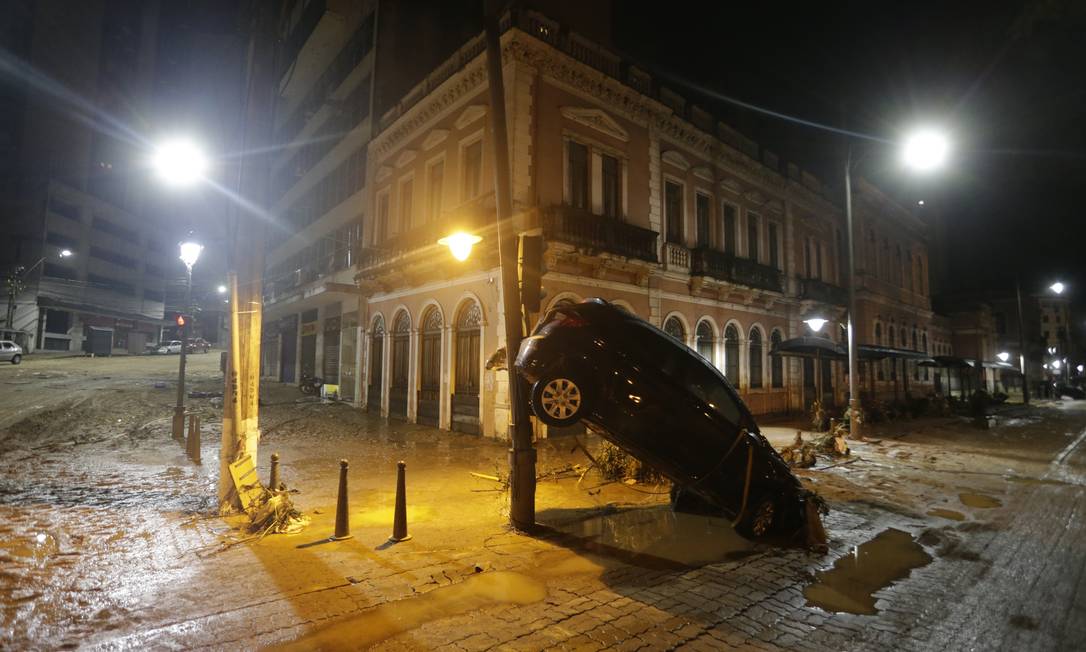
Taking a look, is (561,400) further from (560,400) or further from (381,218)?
(381,218)

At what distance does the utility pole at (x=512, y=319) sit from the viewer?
556cm

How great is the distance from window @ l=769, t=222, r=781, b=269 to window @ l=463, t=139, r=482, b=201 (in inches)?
521

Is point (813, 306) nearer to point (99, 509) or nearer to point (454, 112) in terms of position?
point (454, 112)

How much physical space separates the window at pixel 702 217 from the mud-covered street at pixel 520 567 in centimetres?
1045

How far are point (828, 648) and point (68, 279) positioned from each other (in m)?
55.3

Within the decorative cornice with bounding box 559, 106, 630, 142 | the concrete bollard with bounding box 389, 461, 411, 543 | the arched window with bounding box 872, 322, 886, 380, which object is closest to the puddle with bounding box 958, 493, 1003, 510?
the concrete bollard with bounding box 389, 461, 411, 543

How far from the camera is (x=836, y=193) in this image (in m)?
24.4

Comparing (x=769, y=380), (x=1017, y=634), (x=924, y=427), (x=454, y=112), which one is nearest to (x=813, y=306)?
(x=769, y=380)

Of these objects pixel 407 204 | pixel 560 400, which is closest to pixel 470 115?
pixel 407 204

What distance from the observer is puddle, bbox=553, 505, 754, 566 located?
4902 mm

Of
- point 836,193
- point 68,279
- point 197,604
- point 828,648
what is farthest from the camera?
point 68,279

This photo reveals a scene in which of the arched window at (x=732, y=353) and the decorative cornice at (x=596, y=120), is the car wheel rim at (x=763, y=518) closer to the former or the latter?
the decorative cornice at (x=596, y=120)

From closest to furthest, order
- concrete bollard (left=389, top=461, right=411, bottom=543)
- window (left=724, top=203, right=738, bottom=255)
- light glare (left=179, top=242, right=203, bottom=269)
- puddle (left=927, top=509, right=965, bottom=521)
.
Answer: concrete bollard (left=389, top=461, right=411, bottom=543)
puddle (left=927, top=509, right=965, bottom=521)
light glare (left=179, top=242, right=203, bottom=269)
window (left=724, top=203, right=738, bottom=255)

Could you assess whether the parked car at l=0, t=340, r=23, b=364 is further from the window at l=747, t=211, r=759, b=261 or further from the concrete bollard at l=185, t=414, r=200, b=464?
the window at l=747, t=211, r=759, b=261
